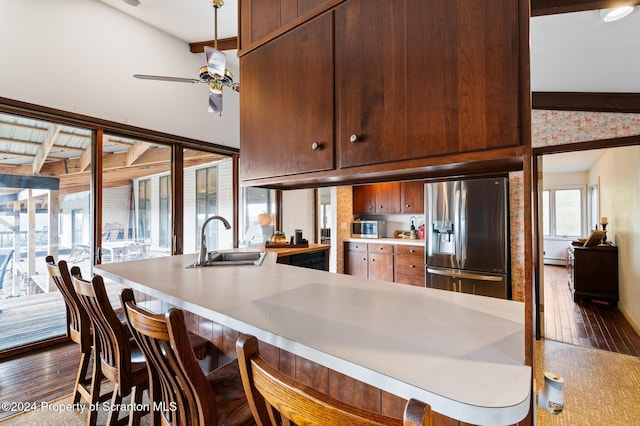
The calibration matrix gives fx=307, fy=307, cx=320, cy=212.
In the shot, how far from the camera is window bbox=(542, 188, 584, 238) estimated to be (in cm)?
787

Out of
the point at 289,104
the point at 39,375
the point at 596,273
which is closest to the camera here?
the point at 289,104

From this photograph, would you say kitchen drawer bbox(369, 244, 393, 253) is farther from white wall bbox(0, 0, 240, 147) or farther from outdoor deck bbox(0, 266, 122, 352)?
outdoor deck bbox(0, 266, 122, 352)

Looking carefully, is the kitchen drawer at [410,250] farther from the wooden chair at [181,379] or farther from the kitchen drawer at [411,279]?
the wooden chair at [181,379]

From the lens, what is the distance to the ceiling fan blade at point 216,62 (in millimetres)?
2486

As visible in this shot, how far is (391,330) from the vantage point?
0.92 metres

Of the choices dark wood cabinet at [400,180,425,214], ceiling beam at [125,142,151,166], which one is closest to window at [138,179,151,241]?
ceiling beam at [125,142,151,166]

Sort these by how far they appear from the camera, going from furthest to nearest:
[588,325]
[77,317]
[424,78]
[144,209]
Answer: [144,209]
[588,325]
[77,317]
[424,78]

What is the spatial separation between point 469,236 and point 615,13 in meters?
2.47

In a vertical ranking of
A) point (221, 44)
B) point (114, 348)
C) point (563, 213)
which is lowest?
point (114, 348)

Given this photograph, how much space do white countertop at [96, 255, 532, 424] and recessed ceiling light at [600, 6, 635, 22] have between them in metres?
1.99

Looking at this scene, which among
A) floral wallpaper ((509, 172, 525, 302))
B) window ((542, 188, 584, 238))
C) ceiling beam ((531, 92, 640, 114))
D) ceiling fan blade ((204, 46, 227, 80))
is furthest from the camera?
window ((542, 188, 584, 238))

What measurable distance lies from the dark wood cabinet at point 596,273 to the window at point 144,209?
6006 mm

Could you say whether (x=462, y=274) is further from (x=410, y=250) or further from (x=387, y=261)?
(x=387, y=261)

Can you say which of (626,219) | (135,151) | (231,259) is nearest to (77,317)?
(231,259)
